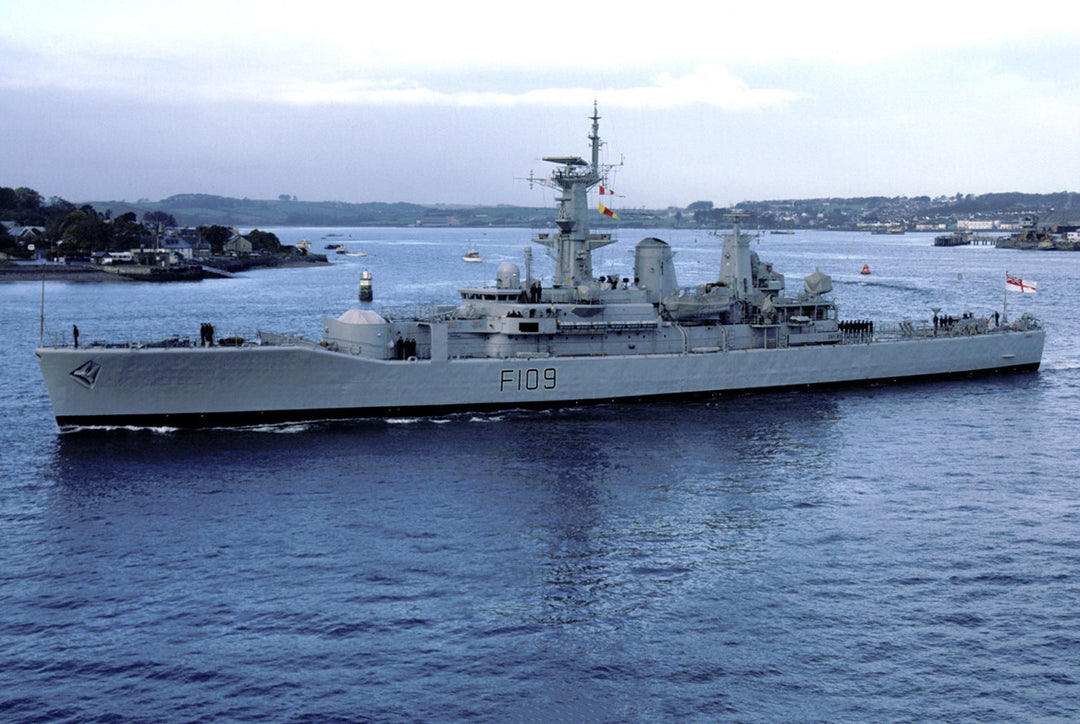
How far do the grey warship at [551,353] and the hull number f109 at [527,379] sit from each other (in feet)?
0.16

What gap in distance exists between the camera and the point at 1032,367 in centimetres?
4228

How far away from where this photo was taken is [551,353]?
106 ft

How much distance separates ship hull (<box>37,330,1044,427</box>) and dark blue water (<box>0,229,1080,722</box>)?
0.89 metres

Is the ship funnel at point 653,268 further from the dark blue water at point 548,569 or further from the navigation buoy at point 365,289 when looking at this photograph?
the navigation buoy at point 365,289

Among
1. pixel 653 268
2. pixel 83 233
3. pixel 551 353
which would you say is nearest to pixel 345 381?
pixel 551 353

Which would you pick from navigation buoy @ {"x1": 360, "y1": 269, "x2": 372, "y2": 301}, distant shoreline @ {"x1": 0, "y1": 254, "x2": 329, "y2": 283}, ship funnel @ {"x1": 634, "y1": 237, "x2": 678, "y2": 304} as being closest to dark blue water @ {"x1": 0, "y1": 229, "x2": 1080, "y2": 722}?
ship funnel @ {"x1": 634, "y1": 237, "x2": 678, "y2": 304}

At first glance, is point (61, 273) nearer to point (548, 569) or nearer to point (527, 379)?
point (527, 379)

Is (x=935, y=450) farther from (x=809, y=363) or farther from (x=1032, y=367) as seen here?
(x=1032, y=367)

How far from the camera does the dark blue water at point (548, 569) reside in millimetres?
13648

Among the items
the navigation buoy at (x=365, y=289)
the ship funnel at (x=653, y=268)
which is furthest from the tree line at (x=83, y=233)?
the ship funnel at (x=653, y=268)

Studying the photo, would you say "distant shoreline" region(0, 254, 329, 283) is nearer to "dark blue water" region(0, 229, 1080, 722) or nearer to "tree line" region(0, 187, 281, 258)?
"tree line" region(0, 187, 281, 258)

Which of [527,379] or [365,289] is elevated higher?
[365,289]

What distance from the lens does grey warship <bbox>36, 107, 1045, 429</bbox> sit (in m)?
27.8

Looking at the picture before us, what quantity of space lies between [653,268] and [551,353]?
623cm
